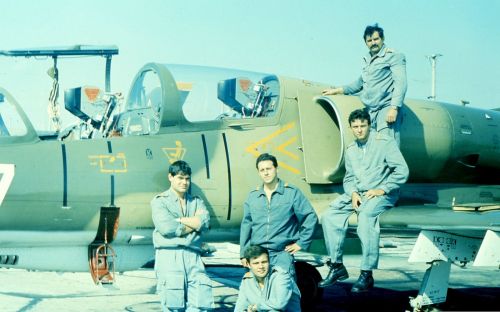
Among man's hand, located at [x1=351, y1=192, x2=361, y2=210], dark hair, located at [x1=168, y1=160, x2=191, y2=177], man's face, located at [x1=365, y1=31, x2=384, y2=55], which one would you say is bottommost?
man's hand, located at [x1=351, y1=192, x2=361, y2=210]

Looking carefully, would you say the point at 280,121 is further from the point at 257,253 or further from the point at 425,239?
the point at 257,253

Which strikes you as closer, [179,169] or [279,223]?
[279,223]

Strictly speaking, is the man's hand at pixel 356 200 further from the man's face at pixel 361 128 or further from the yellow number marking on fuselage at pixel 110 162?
the yellow number marking on fuselage at pixel 110 162

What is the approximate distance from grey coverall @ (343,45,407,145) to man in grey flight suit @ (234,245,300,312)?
7.58ft

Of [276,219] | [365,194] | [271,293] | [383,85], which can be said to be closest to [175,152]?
[276,219]

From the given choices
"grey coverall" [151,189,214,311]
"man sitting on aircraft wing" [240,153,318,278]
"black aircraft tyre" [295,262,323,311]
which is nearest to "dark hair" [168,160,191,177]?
"grey coverall" [151,189,214,311]

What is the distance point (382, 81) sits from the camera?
6871mm

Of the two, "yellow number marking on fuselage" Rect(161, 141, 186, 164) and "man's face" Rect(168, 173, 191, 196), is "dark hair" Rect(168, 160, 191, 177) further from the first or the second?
"yellow number marking on fuselage" Rect(161, 141, 186, 164)

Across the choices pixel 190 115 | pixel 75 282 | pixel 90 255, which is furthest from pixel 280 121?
pixel 75 282

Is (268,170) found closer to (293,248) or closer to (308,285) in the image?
(293,248)

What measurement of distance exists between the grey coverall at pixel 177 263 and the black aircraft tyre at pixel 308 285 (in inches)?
90.6

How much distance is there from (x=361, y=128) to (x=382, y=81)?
826 mm

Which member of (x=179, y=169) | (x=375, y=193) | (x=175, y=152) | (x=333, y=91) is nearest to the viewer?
(x=179, y=169)

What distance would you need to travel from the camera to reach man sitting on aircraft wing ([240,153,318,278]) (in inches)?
214
